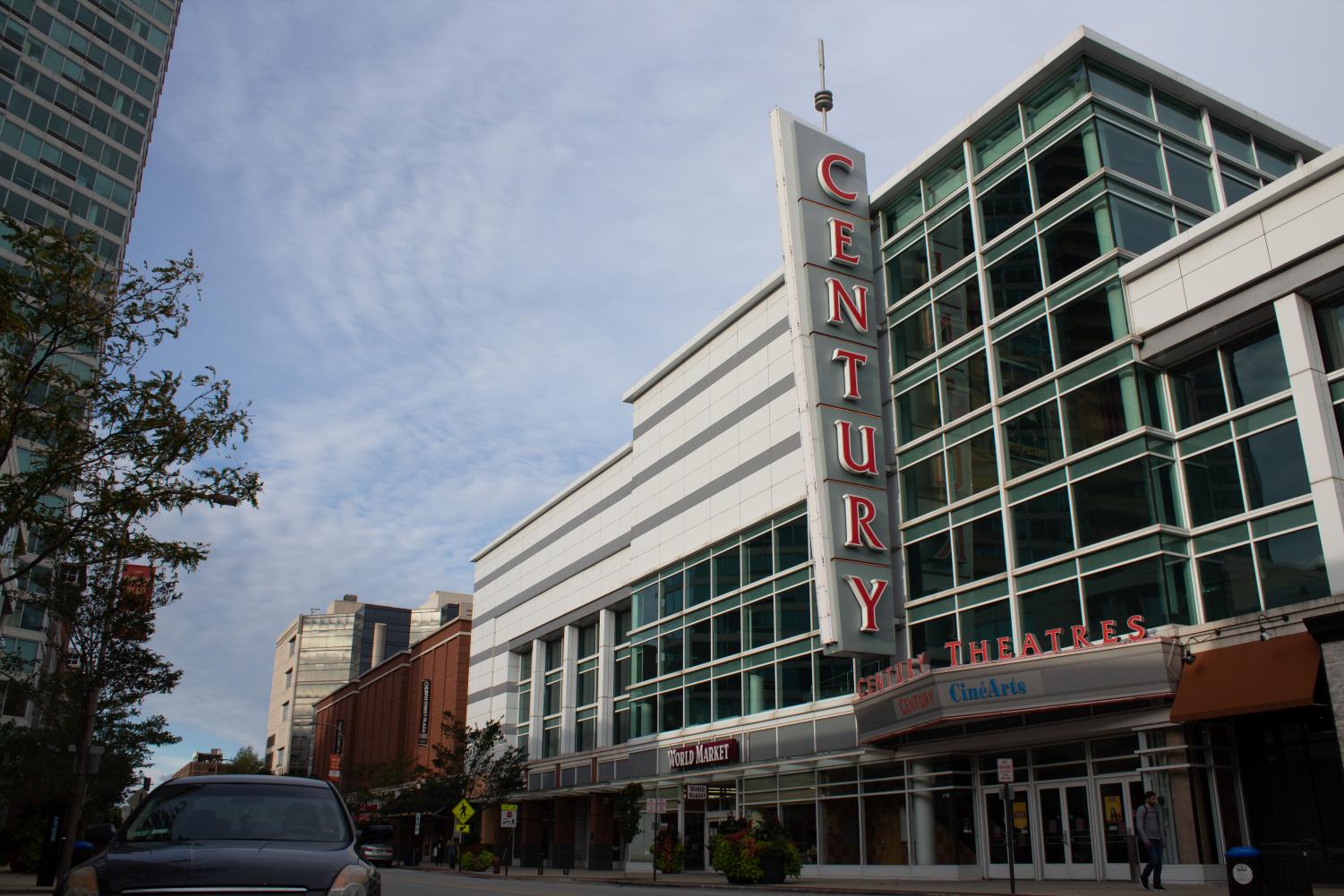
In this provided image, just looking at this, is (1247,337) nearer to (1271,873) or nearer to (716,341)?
(1271,873)

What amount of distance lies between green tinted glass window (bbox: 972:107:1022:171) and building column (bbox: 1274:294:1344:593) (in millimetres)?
10782

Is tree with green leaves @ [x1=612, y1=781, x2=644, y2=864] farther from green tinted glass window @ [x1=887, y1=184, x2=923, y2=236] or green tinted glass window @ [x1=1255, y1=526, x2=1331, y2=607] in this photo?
green tinted glass window @ [x1=1255, y1=526, x2=1331, y2=607]

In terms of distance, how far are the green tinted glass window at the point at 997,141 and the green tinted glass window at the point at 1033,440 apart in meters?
8.45

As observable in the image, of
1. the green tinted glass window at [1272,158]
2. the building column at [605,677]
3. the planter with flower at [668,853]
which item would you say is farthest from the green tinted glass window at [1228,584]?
the building column at [605,677]

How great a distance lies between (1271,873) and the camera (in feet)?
55.1

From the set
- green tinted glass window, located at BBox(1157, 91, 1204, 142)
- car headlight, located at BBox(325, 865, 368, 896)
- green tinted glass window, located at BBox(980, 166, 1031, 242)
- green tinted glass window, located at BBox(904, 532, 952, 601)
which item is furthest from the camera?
green tinted glass window, located at BBox(904, 532, 952, 601)

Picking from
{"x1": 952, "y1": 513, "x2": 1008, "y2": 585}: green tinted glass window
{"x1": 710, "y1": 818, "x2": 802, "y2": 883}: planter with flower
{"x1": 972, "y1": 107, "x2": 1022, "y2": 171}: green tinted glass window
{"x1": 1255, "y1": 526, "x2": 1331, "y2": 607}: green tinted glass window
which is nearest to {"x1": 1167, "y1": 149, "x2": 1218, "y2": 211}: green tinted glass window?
{"x1": 972, "y1": 107, "x2": 1022, "y2": 171}: green tinted glass window

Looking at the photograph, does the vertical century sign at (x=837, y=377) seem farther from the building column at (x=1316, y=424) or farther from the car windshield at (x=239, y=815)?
the car windshield at (x=239, y=815)

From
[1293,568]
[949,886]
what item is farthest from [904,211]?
[949,886]

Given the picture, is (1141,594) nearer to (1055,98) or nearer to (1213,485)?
(1213,485)

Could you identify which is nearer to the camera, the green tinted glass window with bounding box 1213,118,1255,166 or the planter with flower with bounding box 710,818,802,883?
the planter with flower with bounding box 710,818,802,883

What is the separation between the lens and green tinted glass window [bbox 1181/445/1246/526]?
25.2 meters

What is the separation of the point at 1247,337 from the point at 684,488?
25.3 m

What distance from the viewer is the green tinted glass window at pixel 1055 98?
3094 cm
